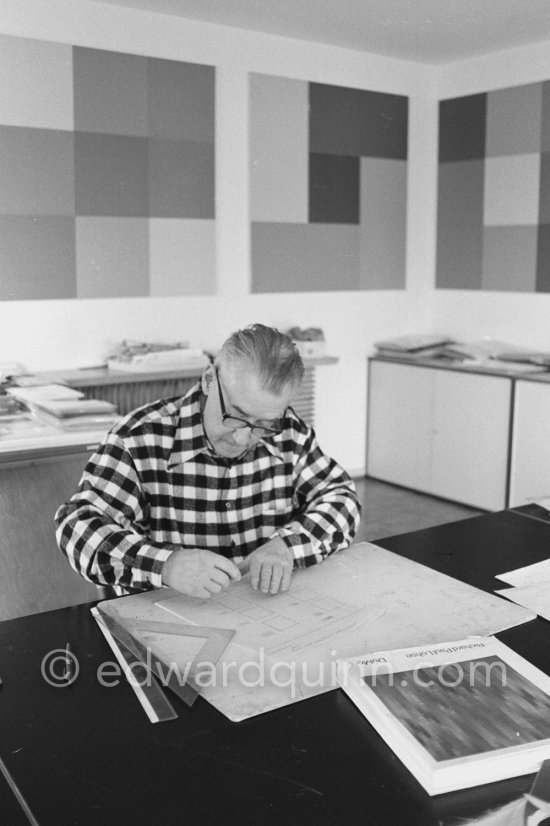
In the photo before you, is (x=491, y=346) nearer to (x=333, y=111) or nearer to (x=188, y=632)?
(x=333, y=111)

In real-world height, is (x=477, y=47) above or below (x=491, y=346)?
above

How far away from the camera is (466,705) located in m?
1.21

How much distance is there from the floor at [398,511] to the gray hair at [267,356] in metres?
2.61

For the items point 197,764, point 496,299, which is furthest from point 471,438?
point 197,764

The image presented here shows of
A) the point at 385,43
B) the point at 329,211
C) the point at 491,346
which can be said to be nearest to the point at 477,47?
the point at 385,43

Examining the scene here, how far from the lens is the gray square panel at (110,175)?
13.6ft

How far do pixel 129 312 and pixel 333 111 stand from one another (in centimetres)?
167

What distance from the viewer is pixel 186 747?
114 cm

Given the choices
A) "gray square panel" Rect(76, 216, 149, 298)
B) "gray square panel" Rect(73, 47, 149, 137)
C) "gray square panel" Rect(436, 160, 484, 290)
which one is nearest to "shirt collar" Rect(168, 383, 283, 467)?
"gray square panel" Rect(76, 216, 149, 298)

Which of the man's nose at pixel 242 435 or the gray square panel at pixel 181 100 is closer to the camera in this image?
the man's nose at pixel 242 435

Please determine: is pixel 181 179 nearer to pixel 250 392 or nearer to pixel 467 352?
pixel 467 352

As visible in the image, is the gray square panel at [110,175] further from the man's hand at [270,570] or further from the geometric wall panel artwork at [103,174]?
the man's hand at [270,570]

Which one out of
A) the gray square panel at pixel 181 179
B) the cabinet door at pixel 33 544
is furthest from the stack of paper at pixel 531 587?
the gray square panel at pixel 181 179

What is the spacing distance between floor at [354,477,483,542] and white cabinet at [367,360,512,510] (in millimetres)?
65
